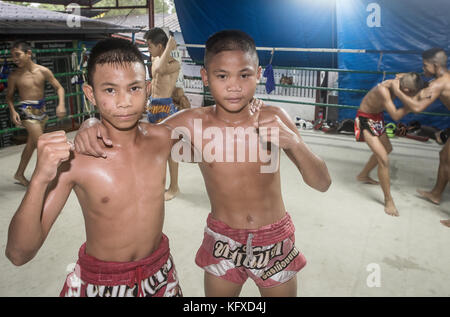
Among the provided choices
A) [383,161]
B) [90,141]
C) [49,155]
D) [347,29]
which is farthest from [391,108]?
[347,29]

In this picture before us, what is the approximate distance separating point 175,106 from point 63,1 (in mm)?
7180

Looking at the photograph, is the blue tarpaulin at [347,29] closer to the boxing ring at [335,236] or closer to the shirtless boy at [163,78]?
the boxing ring at [335,236]

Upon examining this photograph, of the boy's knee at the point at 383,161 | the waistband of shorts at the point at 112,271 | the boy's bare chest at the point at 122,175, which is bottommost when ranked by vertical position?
the boy's knee at the point at 383,161

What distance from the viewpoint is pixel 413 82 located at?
12.2 ft

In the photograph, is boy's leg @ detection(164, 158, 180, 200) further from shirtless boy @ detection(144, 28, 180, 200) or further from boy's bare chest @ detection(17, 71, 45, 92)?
boy's bare chest @ detection(17, 71, 45, 92)

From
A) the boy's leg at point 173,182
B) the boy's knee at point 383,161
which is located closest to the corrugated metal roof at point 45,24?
the boy's leg at point 173,182

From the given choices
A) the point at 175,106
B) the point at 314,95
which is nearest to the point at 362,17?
the point at 314,95

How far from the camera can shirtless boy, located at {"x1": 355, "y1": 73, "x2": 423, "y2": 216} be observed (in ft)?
12.3

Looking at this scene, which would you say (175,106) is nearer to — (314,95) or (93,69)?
(93,69)

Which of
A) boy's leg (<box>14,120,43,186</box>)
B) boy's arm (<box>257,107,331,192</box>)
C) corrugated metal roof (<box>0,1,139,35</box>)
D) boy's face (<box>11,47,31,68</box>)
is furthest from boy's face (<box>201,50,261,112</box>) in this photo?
corrugated metal roof (<box>0,1,139,35</box>)

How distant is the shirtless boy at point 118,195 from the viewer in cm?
135

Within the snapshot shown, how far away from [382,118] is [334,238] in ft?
5.41

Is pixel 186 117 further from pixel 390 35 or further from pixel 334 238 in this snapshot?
pixel 390 35
